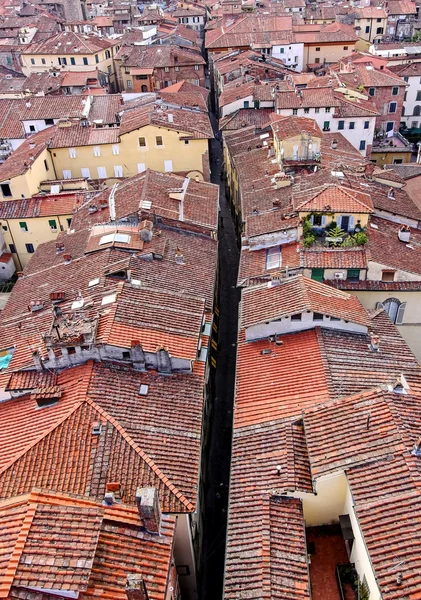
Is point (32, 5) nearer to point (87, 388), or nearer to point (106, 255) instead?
point (106, 255)

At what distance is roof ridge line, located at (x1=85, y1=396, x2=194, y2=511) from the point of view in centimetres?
2225

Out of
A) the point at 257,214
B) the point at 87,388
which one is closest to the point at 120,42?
the point at 257,214

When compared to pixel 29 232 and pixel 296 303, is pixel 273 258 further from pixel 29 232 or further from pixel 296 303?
pixel 29 232

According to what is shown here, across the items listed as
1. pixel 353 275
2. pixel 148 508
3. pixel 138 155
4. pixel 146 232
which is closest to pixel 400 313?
pixel 353 275

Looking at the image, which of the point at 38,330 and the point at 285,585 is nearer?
the point at 285,585

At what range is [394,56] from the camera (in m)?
80.3

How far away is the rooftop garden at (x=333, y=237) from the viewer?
3625 centimetres

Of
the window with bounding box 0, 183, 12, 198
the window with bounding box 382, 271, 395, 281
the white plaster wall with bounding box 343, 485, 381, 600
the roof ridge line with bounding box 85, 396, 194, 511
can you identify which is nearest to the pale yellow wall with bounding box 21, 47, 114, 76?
the window with bounding box 0, 183, 12, 198

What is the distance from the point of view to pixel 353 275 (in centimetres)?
3534

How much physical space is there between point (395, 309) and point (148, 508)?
76.2 feet

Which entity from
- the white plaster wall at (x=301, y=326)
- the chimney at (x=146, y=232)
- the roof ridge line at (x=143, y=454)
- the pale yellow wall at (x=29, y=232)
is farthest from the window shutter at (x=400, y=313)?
the pale yellow wall at (x=29, y=232)

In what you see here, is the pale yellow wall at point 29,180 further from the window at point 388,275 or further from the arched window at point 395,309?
the arched window at point 395,309

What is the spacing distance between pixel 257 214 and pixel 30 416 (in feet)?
79.3

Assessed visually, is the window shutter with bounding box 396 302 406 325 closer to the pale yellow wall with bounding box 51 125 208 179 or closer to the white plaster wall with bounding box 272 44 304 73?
the pale yellow wall with bounding box 51 125 208 179
